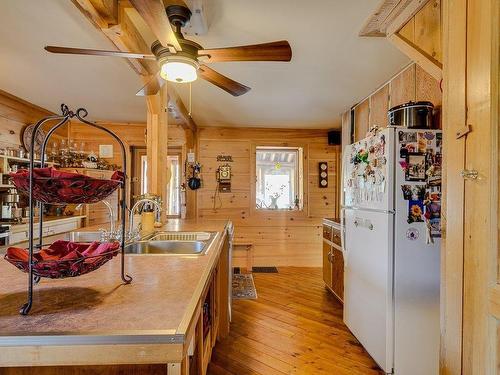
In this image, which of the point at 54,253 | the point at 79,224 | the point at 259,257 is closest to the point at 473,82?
the point at 54,253

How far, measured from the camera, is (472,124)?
0.99 metres

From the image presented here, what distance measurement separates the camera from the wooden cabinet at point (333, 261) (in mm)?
2951

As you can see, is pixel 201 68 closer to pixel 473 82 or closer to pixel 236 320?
pixel 473 82

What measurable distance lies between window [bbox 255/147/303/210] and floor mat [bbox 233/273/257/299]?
129 centimetres

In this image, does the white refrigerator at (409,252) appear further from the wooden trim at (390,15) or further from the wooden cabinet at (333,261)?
the wooden cabinet at (333,261)

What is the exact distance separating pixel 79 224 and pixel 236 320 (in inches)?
105

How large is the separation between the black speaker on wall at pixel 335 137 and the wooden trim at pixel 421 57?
2.76m

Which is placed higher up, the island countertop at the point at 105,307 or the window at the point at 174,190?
the window at the point at 174,190

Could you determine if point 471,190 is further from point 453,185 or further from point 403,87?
point 403,87

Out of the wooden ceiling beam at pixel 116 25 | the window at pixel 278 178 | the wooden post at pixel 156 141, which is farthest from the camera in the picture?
the window at pixel 278 178

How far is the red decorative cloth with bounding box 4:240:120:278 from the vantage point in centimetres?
74

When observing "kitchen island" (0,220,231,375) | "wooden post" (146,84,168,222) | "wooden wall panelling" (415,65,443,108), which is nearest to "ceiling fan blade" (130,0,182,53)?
"kitchen island" (0,220,231,375)

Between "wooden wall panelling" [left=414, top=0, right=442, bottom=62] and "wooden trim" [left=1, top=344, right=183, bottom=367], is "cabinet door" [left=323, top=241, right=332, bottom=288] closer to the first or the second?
"wooden wall panelling" [left=414, top=0, right=442, bottom=62]

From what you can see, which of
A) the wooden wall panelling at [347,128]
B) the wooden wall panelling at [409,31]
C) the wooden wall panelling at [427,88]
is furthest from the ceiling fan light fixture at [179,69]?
the wooden wall panelling at [347,128]
